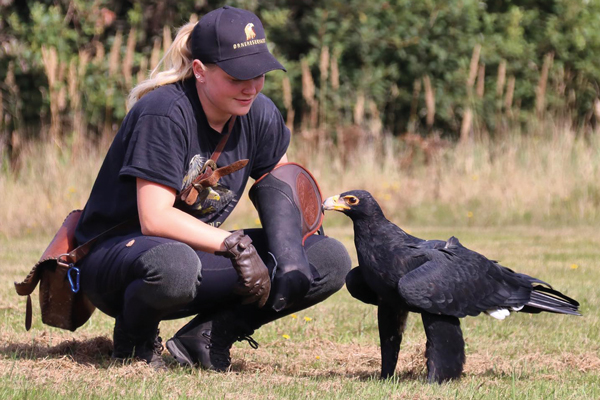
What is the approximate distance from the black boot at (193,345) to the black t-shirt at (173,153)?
21.4 inches

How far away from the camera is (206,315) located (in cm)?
455

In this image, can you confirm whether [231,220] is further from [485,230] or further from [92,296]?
[92,296]

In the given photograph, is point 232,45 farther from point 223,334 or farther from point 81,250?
point 223,334

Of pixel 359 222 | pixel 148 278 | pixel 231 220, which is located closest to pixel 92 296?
pixel 148 278

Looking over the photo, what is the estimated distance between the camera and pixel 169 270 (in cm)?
394

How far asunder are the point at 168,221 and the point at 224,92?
0.64 metres

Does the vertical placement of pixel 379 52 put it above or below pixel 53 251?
above

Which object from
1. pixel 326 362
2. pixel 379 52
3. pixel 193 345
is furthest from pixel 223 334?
pixel 379 52

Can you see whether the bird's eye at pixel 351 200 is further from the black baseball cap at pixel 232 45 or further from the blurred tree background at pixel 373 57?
the blurred tree background at pixel 373 57

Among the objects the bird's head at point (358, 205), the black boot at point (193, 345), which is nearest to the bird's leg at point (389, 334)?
the bird's head at point (358, 205)

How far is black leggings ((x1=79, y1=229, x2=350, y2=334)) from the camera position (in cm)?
397

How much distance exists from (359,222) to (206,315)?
3.11 feet

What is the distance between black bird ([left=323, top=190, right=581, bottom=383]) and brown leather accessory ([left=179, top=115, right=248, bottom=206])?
51cm

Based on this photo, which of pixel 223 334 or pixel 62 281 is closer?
pixel 62 281
